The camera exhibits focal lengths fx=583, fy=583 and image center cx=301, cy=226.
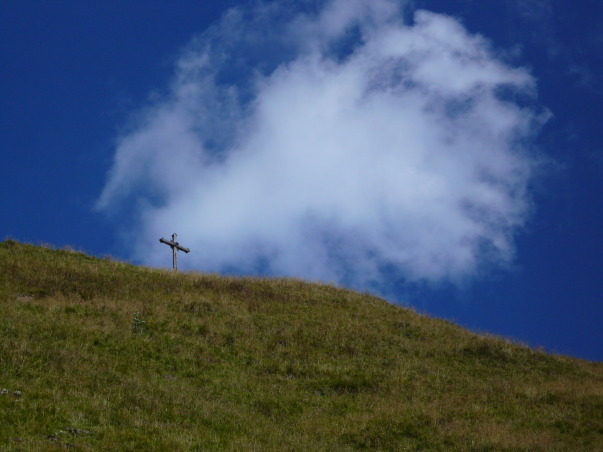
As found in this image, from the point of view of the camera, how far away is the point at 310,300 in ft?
117

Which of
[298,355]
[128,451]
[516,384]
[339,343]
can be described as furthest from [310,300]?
[128,451]

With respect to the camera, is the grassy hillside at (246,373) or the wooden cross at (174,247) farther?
the wooden cross at (174,247)

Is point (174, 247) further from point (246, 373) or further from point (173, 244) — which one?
point (246, 373)

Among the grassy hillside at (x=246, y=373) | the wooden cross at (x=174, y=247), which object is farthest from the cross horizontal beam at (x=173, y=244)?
the grassy hillside at (x=246, y=373)

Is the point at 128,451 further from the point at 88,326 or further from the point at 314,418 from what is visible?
the point at 88,326

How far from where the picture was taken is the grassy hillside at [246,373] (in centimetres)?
1427

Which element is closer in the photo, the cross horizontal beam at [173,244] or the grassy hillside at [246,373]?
the grassy hillside at [246,373]

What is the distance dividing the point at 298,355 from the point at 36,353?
1089 cm

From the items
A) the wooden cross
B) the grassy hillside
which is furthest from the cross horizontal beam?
the grassy hillside

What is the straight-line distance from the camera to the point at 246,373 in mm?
21828

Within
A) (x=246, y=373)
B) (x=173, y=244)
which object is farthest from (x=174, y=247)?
(x=246, y=373)

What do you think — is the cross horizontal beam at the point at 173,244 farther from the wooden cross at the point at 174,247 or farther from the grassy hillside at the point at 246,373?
the grassy hillside at the point at 246,373

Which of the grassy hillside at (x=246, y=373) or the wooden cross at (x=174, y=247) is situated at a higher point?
the wooden cross at (x=174, y=247)

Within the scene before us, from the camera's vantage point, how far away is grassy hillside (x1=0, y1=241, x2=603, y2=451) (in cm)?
1427
